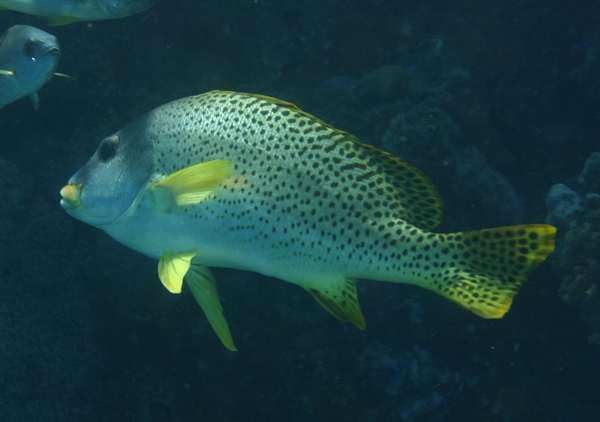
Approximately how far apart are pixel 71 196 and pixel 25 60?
186 cm

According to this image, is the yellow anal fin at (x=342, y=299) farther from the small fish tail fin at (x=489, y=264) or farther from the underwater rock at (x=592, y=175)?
the underwater rock at (x=592, y=175)

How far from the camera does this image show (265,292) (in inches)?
180

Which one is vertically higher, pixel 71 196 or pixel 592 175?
pixel 71 196

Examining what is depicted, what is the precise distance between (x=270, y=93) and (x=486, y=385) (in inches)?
170

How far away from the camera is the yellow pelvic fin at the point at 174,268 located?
2.88 metres

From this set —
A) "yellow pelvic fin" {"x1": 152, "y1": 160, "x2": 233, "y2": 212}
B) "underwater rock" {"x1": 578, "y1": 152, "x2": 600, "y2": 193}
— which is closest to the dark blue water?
"underwater rock" {"x1": 578, "y1": 152, "x2": 600, "y2": 193}

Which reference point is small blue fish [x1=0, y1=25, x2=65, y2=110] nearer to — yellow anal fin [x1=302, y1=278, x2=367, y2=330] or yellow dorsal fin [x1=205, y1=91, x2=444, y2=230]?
yellow dorsal fin [x1=205, y1=91, x2=444, y2=230]

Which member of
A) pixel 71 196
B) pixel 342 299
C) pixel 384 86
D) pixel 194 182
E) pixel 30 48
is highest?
pixel 30 48

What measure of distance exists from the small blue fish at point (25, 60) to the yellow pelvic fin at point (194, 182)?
7.38ft

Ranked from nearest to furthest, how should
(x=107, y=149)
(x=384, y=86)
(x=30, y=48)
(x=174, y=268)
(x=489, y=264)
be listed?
(x=489, y=264) < (x=174, y=268) < (x=107, y=149) < (x=30, y=48) < (x=384, y=86)

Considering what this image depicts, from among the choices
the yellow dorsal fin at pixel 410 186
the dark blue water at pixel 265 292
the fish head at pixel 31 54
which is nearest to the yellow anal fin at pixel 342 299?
the yellow dorsal fin at pixel 410 186

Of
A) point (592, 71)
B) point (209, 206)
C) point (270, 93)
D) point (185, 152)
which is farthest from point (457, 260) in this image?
point (592, 71)

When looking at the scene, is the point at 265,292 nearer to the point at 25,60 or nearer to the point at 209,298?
the point at 209,298

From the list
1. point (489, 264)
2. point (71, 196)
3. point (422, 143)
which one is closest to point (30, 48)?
point (71, 196)
